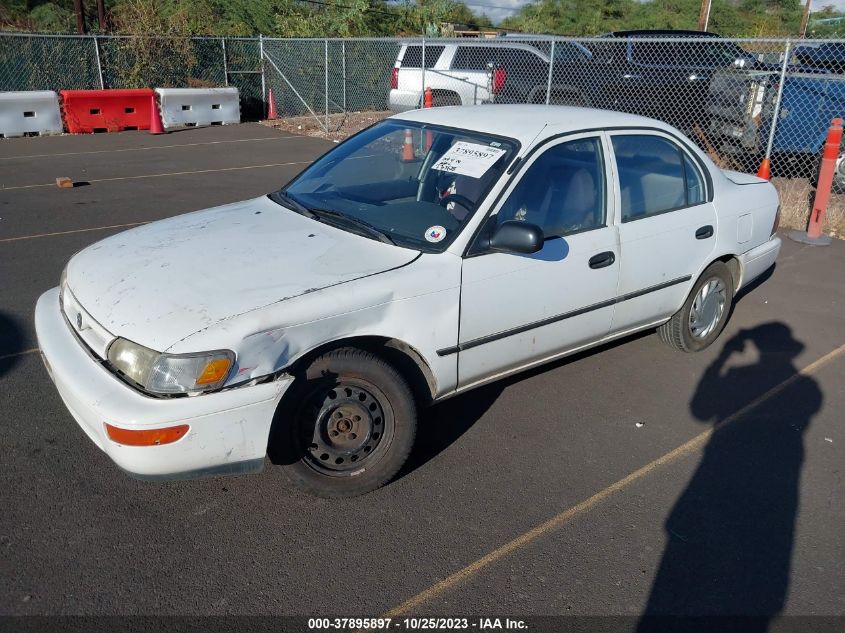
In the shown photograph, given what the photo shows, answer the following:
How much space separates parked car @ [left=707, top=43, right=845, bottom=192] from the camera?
10.3 m

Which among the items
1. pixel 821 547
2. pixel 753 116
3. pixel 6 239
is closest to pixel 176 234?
pixel 821 547

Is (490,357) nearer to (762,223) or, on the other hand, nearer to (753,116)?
(762,223)

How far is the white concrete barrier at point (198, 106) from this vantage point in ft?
53.6

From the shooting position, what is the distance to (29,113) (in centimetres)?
1488

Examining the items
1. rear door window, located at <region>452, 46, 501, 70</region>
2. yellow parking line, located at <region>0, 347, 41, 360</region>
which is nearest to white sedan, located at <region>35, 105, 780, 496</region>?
yellow parking line, located at <region>0, 347, 41, 360</region>

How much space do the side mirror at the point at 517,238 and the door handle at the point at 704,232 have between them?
172 centimetres

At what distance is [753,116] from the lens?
1073 centimetres

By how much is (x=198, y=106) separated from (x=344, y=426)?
15317 mm

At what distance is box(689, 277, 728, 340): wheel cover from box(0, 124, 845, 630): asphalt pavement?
0.20 meters

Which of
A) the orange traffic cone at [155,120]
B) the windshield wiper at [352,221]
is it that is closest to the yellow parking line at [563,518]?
the windshield wiper at [352,221]

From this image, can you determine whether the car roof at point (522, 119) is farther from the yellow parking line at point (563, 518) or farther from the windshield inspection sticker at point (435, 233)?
the yellow parking line at point (563, 518)

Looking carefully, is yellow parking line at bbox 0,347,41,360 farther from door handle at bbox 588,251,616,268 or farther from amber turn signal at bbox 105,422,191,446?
door handle at bbox 588,251,616,268

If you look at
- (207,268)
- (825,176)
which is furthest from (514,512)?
(825,176)

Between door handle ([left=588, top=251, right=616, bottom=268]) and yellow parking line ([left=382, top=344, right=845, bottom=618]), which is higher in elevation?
door handle ([left=588, top=251, right=616, bottom=268])
